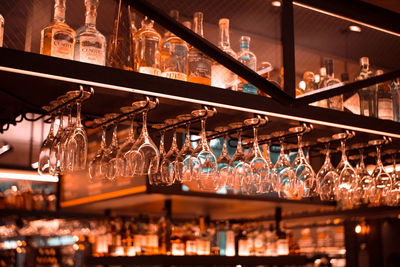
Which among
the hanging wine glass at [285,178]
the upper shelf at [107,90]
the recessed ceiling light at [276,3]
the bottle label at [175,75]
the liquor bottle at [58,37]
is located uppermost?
the recessed ceiling light at [276,3]

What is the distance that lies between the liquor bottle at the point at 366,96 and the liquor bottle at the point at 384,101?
2 centimetres

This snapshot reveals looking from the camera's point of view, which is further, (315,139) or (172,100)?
(315,139)

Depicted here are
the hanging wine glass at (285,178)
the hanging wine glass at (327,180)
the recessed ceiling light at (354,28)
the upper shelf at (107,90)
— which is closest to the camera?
the upper shelf at (107,90)

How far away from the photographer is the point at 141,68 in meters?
1.75

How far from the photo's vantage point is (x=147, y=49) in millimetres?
1812

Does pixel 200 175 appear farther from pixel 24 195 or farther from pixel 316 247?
pixel 24 195

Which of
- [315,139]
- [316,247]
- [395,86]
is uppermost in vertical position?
[395,86]

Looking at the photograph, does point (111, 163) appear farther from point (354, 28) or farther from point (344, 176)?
point (354, 28)

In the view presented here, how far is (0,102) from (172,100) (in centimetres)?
52

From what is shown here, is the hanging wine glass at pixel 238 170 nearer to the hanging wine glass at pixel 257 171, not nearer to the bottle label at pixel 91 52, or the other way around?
the hanging wine glass at pixel 257 171

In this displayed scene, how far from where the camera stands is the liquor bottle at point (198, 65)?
1.86 m

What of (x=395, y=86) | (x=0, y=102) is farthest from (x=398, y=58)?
(x=0, y=102)

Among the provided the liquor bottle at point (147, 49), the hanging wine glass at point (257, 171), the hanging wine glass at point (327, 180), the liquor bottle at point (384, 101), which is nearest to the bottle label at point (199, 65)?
the liquor bottle at point (147, 49)

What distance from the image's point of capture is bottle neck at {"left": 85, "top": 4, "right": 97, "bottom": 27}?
1694 millimetres
